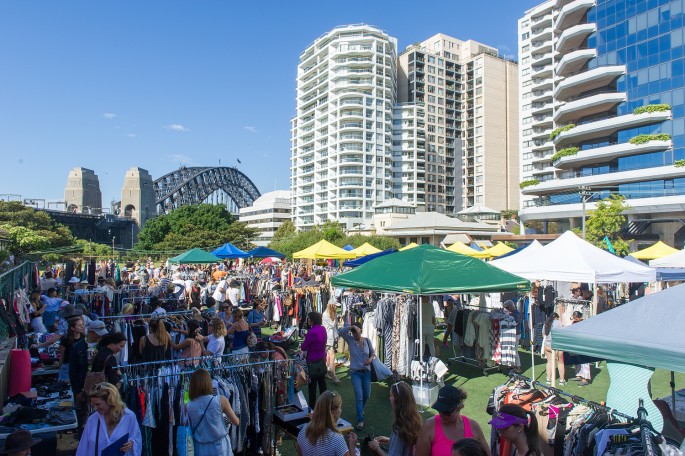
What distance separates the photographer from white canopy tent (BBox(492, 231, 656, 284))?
7.86 metres

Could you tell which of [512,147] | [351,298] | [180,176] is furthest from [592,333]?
[180,176]

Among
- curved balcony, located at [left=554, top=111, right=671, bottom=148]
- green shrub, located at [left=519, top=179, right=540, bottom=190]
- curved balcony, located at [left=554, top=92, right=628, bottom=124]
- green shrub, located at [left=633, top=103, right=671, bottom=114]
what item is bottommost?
green shrub, located at [left=519, top=179, right=540, bottom=190]

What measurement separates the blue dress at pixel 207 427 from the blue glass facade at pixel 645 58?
1686 inches

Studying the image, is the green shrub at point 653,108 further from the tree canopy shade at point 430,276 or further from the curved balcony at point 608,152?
the tree canopy shade at point 430,276

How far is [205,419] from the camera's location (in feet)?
13.0

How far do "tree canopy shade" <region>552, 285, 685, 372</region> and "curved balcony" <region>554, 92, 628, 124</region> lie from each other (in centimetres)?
4446

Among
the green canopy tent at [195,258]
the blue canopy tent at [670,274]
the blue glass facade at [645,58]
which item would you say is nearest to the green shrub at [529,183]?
the blue glass facade at [645,58]

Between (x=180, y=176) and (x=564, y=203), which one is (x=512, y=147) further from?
(x=180, y=176)

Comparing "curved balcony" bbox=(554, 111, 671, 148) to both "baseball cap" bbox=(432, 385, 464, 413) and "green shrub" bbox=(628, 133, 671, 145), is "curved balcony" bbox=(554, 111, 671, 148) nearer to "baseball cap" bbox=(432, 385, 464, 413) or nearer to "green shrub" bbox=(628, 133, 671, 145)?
"green shrub" bbox=(628, 133, 671, 145)

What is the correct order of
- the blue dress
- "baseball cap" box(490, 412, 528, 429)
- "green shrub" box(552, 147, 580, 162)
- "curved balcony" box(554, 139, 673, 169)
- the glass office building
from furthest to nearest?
1. "green shrub" box(552, 147, 580, 162)
2. "curved balcony" box(554, 139, 673, 169)
3. the glass office building
4. the blue dress
5. "baseball cap" box(490, 412, 528, 429)

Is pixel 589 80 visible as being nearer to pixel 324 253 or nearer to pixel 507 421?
pixel 324 253

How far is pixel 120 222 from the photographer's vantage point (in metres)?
92.1

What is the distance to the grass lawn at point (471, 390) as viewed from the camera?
6.16 metres

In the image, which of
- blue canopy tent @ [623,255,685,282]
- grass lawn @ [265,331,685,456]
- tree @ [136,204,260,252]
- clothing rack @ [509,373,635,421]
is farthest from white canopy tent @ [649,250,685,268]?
tree @ [136,204,260,252]
